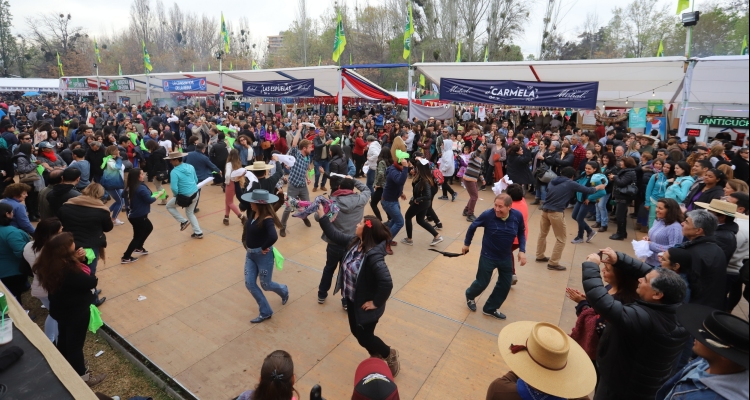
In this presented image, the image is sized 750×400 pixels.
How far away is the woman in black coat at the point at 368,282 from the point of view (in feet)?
11.0

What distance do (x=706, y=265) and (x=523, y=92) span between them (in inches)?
359

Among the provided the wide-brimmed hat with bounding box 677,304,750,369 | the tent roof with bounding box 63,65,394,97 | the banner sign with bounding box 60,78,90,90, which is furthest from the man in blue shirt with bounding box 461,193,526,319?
the banner sign with bounding box 60,78,90,90

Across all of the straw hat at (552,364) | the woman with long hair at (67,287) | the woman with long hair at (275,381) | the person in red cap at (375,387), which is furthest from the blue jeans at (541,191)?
the woman with long hair at (67,287)

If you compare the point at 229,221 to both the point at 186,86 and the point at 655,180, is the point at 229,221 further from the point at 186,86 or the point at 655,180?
the point at 186,86

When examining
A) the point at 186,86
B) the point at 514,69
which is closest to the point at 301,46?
the point at 186,86

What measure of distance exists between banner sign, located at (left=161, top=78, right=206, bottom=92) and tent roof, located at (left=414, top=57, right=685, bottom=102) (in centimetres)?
1186

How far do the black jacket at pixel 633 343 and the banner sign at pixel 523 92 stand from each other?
9824mm

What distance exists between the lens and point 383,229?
3438mm

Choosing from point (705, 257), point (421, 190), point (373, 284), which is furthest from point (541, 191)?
point (373, 284)

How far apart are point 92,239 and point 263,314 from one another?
2.19 m

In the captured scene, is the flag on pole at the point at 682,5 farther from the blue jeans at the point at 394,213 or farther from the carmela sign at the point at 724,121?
the blue jeans at the point at 394,213

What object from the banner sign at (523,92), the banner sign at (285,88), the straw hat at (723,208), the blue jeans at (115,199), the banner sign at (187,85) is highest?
the banner sign at (187,85)

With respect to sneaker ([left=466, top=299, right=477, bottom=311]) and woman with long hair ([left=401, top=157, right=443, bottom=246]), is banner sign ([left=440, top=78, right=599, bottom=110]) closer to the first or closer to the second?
woman with long hair ([left=401, top=157, right=443, bottom=246])

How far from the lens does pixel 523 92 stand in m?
11.6
